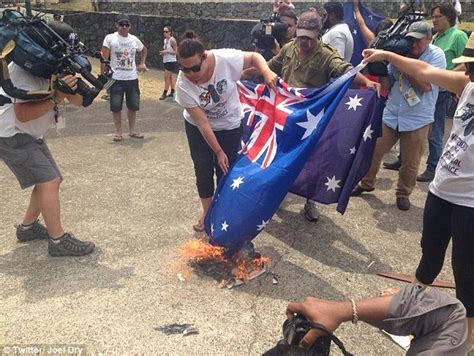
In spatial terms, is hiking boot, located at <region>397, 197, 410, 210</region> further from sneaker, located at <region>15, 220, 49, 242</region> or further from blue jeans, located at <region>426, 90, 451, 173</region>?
sneaker, located at <region>15, 220, 49, 242</region>

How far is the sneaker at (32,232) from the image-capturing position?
3.82 m

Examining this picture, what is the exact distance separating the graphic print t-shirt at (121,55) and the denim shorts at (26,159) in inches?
136

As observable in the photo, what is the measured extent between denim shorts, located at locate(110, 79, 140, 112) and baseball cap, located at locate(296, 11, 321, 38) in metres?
3.59

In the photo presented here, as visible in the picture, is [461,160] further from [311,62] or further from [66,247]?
[66,247]

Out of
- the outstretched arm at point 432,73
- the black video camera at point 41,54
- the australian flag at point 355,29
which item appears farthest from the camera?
the australian flag at point 355,29

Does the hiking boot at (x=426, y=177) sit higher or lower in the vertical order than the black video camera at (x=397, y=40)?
lower

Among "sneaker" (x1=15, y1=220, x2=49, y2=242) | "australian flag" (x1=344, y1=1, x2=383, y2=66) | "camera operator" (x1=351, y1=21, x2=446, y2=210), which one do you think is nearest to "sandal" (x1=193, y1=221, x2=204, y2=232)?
"sneaker" (x1=15, y1=220, x2=49, y2=242)

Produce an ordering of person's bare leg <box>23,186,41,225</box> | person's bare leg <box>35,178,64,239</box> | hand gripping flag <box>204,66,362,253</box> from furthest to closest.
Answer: person's bare leg <box>23,186,41,225</box>
person's bare leg <box>35,178,64,239</box>
hand gripping flag <box>204,66,362,253</box>

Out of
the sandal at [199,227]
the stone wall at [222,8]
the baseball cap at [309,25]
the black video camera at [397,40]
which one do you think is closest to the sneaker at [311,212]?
the sandal at [199,227]

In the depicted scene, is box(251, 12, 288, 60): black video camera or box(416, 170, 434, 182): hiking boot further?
box(416, 170, 434, 182): hiking boot

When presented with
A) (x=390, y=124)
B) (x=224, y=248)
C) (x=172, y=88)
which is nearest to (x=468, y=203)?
(x=224, y=248)

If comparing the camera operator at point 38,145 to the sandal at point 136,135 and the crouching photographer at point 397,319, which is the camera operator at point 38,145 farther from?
the sandal at point 136,135

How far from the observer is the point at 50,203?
11.4ft

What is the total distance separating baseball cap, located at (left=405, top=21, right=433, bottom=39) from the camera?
4.02 m
